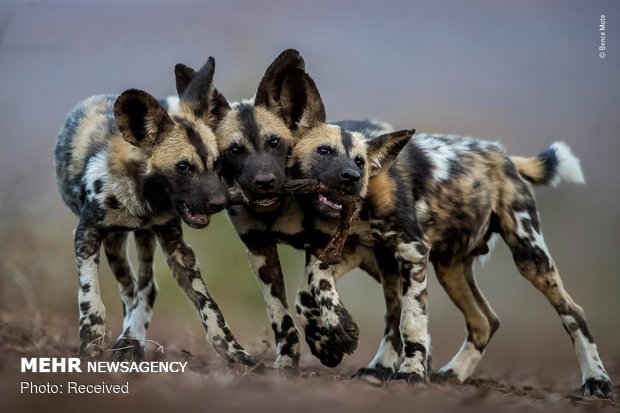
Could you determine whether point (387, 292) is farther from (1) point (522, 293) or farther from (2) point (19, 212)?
(1) point (522, 293)

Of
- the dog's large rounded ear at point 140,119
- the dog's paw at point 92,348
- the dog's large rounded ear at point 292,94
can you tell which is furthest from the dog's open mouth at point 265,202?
the dog's paw at point 92,348

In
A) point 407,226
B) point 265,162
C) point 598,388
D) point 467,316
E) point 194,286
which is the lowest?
point 598,388

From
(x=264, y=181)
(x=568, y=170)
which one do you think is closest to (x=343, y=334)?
(x=264, y=181)

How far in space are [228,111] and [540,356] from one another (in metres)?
8.42

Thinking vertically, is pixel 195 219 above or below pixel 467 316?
above

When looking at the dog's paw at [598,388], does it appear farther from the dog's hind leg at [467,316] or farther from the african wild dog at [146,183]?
the african wild dog at [146,183]

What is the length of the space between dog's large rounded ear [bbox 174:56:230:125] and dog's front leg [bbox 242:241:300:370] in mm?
991

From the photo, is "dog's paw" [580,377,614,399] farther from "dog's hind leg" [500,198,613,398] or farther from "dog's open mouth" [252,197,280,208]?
"dog's open mouth" [252,197,280,208]

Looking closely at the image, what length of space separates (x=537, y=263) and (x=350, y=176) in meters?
2.18

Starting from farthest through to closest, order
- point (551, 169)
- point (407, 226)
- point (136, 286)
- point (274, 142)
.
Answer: point (551, 169) < point (136, 286) < point (407, 226) < point (274, 142)

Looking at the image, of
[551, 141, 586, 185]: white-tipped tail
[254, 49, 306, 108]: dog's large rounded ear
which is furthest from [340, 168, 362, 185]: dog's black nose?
[551, 141, 586, 185]: white-tipped tail

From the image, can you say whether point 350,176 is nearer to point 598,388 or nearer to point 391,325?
point 391,325

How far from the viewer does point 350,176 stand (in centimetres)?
689

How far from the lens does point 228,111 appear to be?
286 inches
